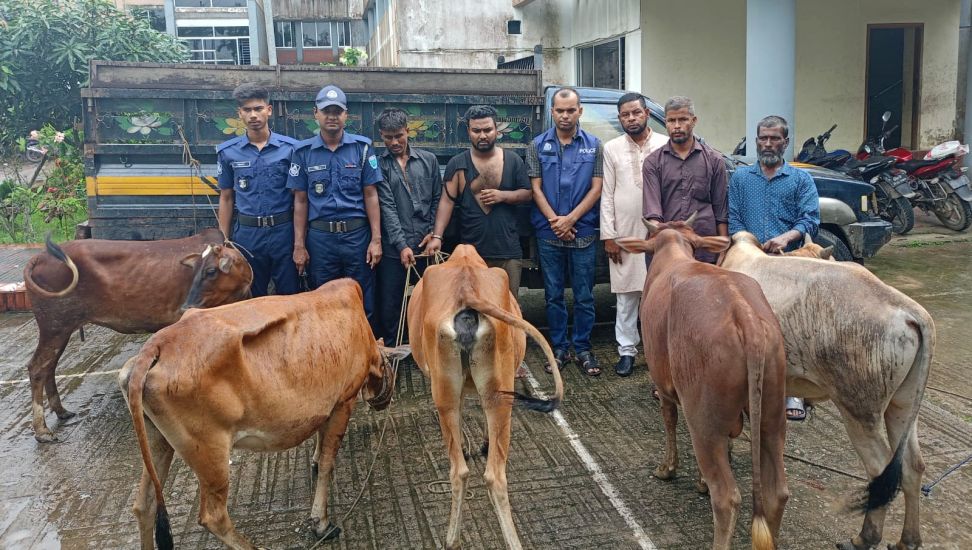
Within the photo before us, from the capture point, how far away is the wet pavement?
12.4 feet

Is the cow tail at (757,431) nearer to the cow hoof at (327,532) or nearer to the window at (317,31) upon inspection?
the cow hoof at (327,532)

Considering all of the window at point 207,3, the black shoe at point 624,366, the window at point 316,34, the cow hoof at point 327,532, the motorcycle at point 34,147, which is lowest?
the cow hoof at point 327,532

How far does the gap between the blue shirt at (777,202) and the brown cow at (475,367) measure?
2.18 m

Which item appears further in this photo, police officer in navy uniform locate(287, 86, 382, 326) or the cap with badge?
police officer in navy uniform locate(287, 86, 382, 326)

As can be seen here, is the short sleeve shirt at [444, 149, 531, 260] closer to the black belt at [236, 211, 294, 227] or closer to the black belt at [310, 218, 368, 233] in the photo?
the black belt at [310, 218, 368, 233]

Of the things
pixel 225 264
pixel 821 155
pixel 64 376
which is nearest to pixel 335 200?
pixel 225 264

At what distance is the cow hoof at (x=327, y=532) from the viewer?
12.4 ft

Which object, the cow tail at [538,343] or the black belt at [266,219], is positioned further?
the black belt at [266,219]

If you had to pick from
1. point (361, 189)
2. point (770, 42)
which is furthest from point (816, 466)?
point (770, 42)

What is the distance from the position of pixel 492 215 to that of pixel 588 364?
136 cm

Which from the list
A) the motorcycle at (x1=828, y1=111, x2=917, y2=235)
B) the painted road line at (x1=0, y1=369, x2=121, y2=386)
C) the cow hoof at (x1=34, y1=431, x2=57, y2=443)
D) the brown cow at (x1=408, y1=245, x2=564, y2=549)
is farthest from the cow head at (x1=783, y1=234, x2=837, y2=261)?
the motorcycle at (x1=828, y1=111, x2=917, y2=235)

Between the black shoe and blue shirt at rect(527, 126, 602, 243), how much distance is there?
3.67 ft

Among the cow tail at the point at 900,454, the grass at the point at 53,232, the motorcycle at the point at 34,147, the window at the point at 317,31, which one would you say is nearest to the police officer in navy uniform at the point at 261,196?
the cow tail at the point at 900,454

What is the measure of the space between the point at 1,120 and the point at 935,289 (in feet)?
39.3
